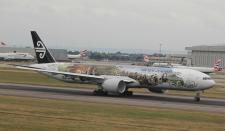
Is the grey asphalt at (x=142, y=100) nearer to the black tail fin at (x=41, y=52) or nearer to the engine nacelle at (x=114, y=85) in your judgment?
the engine nacelle at (x=114, y=85)

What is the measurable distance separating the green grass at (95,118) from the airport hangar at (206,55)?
148435 millimetres

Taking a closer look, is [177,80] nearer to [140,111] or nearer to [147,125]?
[140,111]

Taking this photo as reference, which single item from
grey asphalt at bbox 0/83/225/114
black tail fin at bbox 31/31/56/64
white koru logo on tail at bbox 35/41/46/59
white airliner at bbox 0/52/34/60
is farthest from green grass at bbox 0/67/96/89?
white airliner at bbox 0/52/34/60

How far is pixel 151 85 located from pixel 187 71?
11.5 feet

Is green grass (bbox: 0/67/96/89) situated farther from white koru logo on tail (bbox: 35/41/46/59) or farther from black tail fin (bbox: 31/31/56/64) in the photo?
white koru logo on tail (bbox: 35/41/46/59)

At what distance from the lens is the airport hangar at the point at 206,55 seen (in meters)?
181

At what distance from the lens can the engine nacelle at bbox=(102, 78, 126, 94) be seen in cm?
4541

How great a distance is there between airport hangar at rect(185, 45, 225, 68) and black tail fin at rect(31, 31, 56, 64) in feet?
417

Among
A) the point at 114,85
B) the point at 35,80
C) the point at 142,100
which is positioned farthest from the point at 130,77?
the point at 35,80

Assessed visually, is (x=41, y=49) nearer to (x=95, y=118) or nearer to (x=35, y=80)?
(x=35, y=80)

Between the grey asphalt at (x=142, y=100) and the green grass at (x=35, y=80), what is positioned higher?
the green grass at (x=35, y=80)

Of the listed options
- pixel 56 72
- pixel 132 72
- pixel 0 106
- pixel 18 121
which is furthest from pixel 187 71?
pixel 18 121

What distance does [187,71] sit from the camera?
45531 millimetres

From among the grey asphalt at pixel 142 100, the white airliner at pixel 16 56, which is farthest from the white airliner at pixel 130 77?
the white airliner at pixel 16 56
